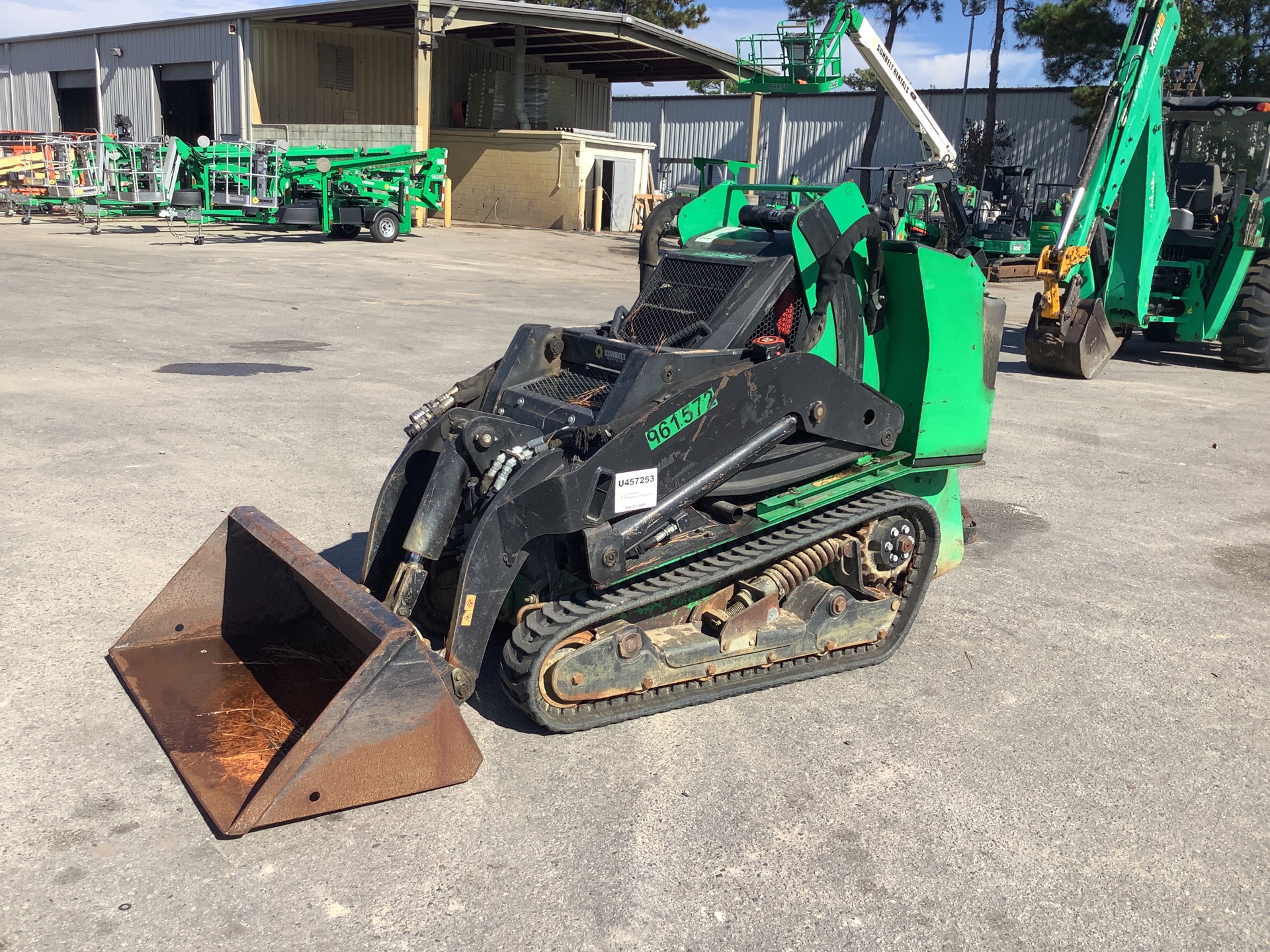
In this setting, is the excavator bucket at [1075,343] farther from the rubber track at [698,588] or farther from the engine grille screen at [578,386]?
the engine grille screen at [578,386]

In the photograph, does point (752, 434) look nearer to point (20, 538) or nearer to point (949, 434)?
point (949, 434)

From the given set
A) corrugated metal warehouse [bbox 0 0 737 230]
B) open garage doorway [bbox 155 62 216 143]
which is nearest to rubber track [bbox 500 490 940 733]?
corrugated metal warehouse [bbox 0 0 737 230]

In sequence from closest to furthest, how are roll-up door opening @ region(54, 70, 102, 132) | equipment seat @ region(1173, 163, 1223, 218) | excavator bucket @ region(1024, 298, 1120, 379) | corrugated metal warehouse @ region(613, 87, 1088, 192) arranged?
excavator bucket @ region(1024, 298, 1120, 379), equipment seat @ region(1173, 163, 1223, 218), corrugated metal warehouse @ region(613, 87, 1088, 192), roll-up door opening @ region(54, 70, 102, 132)

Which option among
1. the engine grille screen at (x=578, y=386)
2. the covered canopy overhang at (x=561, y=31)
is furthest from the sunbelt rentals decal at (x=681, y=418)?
the covered canopy overhang at (x=561, y=31)

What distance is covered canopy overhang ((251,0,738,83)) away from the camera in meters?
28.5

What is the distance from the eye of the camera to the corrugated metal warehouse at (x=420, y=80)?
29.6 m

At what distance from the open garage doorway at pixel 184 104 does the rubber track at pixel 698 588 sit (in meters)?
33.2

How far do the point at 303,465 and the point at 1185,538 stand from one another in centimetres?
556

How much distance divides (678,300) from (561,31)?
93.2ft

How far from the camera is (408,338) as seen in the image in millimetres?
12219

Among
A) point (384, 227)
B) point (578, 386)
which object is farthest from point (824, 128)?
point (578, 386)

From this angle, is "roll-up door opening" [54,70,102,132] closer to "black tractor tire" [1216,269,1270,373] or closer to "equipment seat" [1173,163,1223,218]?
"equipment seat" [1173,163,1223,218]

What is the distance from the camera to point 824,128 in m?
39.9

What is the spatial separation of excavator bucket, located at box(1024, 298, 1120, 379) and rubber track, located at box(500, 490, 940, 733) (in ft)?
25.6
